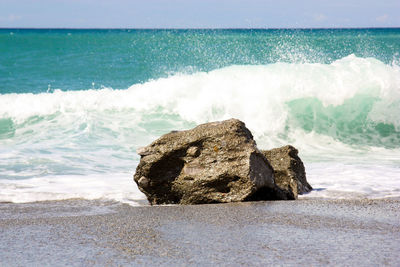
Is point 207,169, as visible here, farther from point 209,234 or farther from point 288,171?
point 209,234

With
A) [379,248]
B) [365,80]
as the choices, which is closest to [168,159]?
[379,248]

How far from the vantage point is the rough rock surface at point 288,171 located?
5.03 m

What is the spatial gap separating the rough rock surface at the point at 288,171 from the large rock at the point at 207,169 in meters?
0.23

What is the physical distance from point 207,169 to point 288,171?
34.9 inches

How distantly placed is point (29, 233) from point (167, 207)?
3.86ft

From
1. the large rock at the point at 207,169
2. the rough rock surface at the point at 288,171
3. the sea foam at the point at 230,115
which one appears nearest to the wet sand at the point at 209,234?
the large rock at the point at 207,169

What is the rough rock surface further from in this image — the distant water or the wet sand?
the wet sand

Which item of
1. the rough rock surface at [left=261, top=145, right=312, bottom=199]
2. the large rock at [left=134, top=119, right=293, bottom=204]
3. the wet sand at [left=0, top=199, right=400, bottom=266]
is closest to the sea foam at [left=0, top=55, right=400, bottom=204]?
the rough rock surface at [left=261, top=145, right=312, bottom=199]

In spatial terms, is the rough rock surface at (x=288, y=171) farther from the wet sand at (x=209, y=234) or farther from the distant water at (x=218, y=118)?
the wet sand at (x=209, y=234)

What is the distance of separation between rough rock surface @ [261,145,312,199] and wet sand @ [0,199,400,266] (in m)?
0.46

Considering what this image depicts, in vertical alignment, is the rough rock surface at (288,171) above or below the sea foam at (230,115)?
below

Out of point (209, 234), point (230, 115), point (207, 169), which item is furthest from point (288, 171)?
point (230, 115)

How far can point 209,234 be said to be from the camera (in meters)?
3.52

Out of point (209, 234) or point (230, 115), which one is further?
point (230, 115)
